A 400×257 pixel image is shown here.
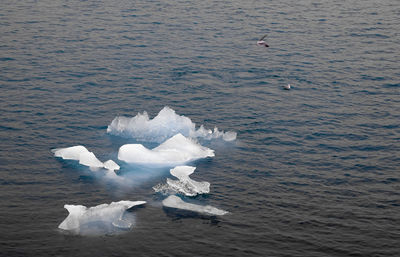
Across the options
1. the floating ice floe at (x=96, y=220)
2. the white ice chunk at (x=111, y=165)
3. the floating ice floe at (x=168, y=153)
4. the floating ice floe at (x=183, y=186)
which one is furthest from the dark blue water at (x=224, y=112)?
the white ice chunk at (x=111, y=165)

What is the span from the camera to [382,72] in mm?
36469

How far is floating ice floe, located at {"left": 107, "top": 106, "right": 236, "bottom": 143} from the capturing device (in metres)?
27.6

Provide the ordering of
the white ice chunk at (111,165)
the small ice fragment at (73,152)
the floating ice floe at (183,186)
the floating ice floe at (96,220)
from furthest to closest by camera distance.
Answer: the small ice fragment at (73,152), the white ice chunk at (111,165), the floating ice floe at (183,186), the floating ice floe at (96,220)

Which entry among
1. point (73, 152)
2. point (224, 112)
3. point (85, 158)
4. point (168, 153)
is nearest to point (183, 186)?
point (168, 153)

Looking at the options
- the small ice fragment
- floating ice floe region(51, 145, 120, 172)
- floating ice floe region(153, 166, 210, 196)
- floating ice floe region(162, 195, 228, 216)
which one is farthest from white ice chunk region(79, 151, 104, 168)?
floating ice floe region(162, 195, 228, 216)

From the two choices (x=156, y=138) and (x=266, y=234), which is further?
(x=156, y=138)

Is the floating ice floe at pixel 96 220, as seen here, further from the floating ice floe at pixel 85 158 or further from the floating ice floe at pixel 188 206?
the floating ice floe at pixel 85 158

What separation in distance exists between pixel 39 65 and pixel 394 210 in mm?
25141

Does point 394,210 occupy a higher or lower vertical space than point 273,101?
lower

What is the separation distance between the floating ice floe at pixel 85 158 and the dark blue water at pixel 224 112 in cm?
51

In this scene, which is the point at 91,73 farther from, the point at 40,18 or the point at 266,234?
the point at 266,234

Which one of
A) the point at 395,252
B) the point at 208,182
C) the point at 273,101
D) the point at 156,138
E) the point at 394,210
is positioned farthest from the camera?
the point at 273,101


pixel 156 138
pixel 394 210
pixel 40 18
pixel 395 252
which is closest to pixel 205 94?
pixel 156 138

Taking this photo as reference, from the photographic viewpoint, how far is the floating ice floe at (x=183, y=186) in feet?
73.0
